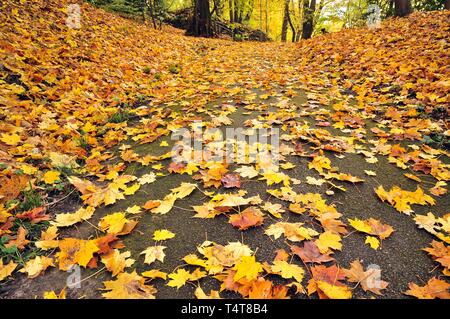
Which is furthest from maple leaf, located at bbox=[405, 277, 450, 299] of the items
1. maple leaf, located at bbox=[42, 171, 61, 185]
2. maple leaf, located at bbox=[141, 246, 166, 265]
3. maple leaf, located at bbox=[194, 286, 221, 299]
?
maple leaf, located at bbox=[42, 171, 61, 185]

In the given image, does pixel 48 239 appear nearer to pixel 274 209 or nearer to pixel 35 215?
pixel 35 215

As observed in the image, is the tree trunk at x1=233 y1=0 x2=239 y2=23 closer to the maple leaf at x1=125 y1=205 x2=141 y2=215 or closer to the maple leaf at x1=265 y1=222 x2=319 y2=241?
the maple leaf at x1=125 y1=205 x2=141 y2=215

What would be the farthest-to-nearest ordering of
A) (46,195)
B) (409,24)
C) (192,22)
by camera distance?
(192,22) < (409,24) < (46,195)

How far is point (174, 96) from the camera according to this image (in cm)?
510

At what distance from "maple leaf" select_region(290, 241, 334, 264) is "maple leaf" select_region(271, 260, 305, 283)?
0.08 metres

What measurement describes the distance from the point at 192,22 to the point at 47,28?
294 inches

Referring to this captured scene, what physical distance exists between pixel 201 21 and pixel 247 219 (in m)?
12.0

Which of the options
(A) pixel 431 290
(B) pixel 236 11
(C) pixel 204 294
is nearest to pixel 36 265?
(C) pixel 204 294

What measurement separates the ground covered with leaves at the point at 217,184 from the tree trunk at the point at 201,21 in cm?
769

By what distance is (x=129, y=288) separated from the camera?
1.64m

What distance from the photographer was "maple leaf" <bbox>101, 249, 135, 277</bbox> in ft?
5.85

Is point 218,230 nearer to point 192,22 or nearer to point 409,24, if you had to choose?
point 409,24

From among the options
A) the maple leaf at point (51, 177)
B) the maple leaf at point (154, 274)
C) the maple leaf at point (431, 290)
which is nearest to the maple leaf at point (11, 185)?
the maple leaf at point (51, 177)
